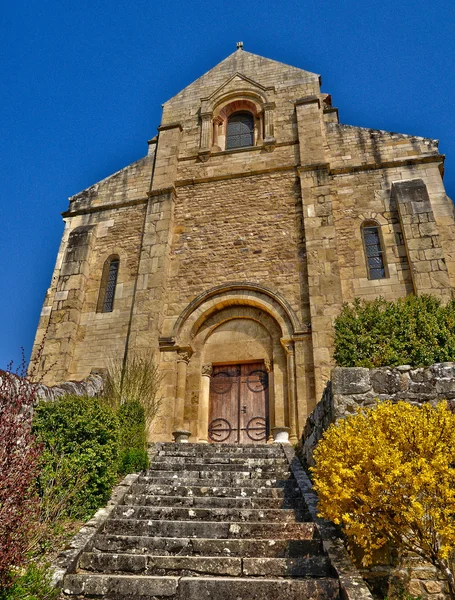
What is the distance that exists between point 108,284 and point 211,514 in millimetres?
8671

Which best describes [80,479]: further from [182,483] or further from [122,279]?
[122,279]

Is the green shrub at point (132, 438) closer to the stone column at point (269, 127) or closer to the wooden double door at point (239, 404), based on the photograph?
the wooden double door at point (239, 404)

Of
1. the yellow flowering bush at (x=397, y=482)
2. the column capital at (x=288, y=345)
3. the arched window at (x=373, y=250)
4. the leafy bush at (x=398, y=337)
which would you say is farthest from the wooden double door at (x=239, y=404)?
the yellow flowering bush at (x=397, y=482)

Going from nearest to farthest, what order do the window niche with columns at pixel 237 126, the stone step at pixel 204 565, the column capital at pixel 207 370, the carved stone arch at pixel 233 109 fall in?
the stone step at pixel 204 565
the column capital at pixel 207 370
the window niche with columns at pixel 237 126
the carved stone arch at pixel 233 109

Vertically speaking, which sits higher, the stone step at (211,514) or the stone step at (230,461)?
the stone step at (230,461)

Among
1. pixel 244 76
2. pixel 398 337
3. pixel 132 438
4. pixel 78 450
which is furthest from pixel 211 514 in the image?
pixel 244 76

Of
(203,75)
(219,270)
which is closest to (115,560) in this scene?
(219,270)

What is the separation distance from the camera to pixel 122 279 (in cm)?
1288

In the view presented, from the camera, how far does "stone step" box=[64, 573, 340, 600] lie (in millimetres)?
4016

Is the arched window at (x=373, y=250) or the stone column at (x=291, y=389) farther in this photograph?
the arched window at (x=373, y=250)

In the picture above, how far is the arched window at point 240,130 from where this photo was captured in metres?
14.5

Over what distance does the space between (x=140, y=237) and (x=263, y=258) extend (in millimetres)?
3757

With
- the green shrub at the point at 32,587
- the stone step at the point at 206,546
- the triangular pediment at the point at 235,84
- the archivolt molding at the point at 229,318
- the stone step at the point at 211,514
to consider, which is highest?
the triangular pediment at the point at 235,84

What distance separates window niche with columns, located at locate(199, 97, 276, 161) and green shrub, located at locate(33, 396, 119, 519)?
31.4ft
